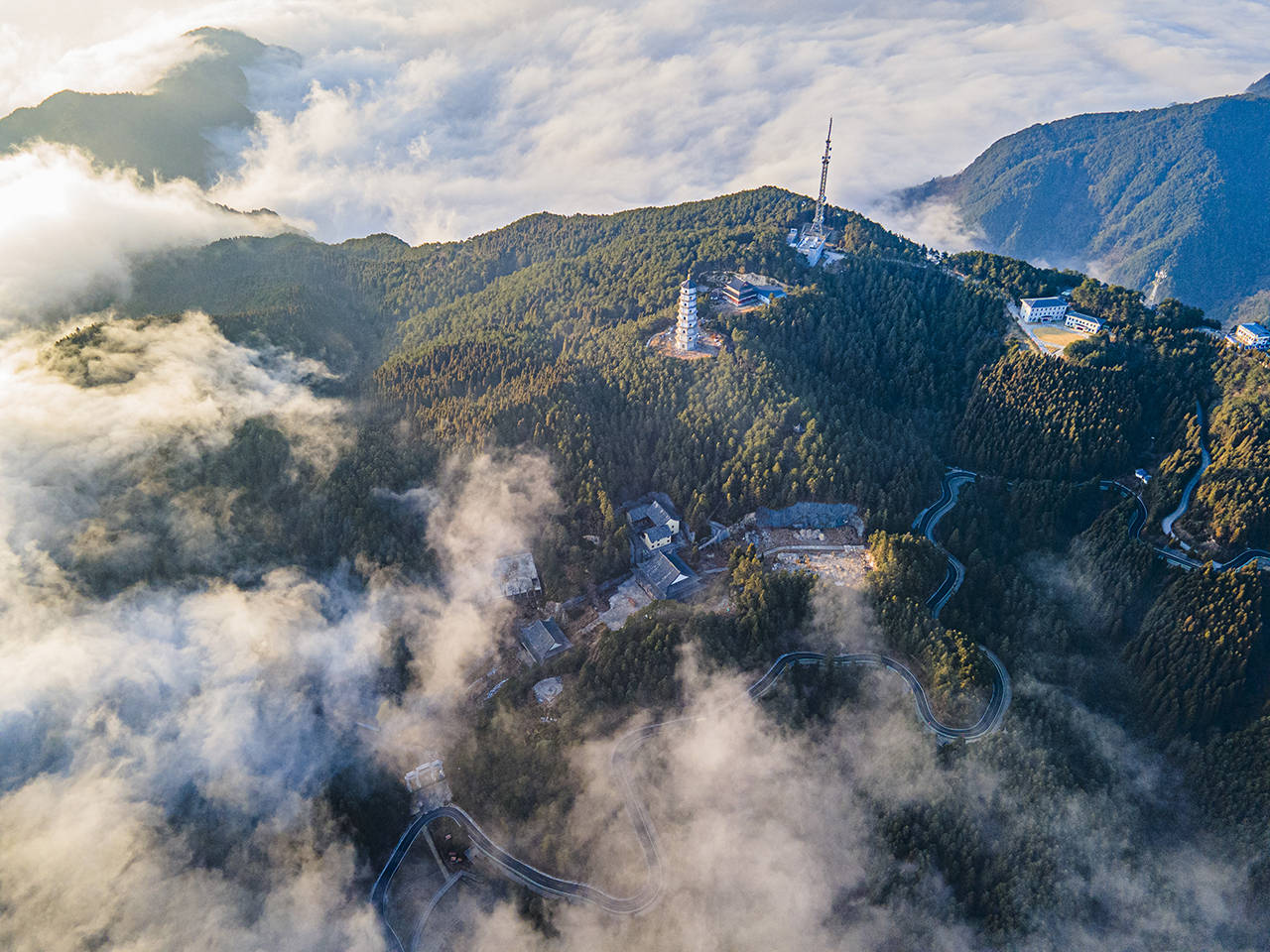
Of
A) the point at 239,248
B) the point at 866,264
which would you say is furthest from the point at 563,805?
the point at 239,248

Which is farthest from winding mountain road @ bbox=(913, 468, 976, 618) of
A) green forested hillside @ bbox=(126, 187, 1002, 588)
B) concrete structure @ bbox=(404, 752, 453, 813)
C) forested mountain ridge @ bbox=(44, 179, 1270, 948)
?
concrete structure @ bbox=(404, 752, 453, 813)

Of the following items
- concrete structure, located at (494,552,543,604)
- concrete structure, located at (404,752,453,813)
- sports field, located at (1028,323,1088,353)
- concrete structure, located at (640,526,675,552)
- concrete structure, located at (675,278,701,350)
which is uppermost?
concrete structure, located at (675,278,701,350)

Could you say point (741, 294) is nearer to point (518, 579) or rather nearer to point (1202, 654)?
point (518, 579)

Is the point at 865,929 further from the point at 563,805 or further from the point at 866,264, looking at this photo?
the point at 866,264

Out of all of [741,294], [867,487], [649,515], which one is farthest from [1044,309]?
[649,515]

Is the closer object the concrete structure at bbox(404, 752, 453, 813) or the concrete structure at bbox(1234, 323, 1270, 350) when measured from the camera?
the concrete structure at bbox(404, 752, 453, 813)

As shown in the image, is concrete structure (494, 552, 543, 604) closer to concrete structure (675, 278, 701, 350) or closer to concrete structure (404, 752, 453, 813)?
concrete structure (404, 752, 453, 813)

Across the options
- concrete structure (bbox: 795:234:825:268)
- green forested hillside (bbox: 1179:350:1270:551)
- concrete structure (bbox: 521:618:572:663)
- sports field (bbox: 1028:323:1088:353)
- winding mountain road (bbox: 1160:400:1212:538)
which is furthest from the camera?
concrete structure (bbox: 795:234:825:268)
